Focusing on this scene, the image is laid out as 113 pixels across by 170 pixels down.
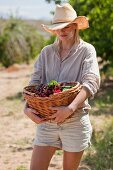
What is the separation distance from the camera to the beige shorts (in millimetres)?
3988

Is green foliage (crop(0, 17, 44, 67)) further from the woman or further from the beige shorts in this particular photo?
the beige shorts

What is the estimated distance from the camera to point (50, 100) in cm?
381

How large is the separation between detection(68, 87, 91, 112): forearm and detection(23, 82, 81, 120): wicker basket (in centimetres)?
3

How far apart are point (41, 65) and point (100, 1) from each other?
7.95 m

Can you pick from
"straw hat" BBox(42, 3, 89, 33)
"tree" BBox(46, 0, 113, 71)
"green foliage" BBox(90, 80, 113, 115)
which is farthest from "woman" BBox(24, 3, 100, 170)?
"tree" BBox(46, 0, 113, 71)

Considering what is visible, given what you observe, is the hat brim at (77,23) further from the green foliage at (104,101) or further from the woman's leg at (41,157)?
the green foliage at (104,101)

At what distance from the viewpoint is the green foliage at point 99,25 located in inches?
479

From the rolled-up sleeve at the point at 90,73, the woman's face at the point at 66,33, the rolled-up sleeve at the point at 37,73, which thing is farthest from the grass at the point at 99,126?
the woman's face at the point at 66,33

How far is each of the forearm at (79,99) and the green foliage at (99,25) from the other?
8.03 m

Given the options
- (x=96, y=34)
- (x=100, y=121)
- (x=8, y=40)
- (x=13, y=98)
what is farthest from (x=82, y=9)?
(x=8, y=40)

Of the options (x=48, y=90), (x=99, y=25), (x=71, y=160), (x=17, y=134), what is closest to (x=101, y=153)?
(x=17, y=134)

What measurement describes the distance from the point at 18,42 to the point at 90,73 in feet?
66.9

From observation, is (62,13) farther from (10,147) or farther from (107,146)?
(10,147)

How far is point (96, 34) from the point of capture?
1306cm
